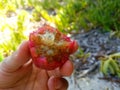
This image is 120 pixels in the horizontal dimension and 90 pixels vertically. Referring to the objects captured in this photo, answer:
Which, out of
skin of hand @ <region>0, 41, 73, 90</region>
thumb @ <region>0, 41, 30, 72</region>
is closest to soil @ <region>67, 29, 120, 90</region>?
skin of hand @ <region>0, 41, 73, 90</region>

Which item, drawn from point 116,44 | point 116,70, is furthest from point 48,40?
point 116,44

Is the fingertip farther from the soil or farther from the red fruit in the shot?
the soil

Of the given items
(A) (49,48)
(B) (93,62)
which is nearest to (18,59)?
(A) (49,48)

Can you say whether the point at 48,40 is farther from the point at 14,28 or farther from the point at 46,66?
the point at 14,28

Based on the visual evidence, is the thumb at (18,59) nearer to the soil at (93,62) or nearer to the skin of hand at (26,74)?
the skin of hand at (26,74)

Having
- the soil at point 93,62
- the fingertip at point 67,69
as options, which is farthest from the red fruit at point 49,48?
the soil at point 93,62

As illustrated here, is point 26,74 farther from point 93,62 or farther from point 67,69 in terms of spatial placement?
point 93,62
